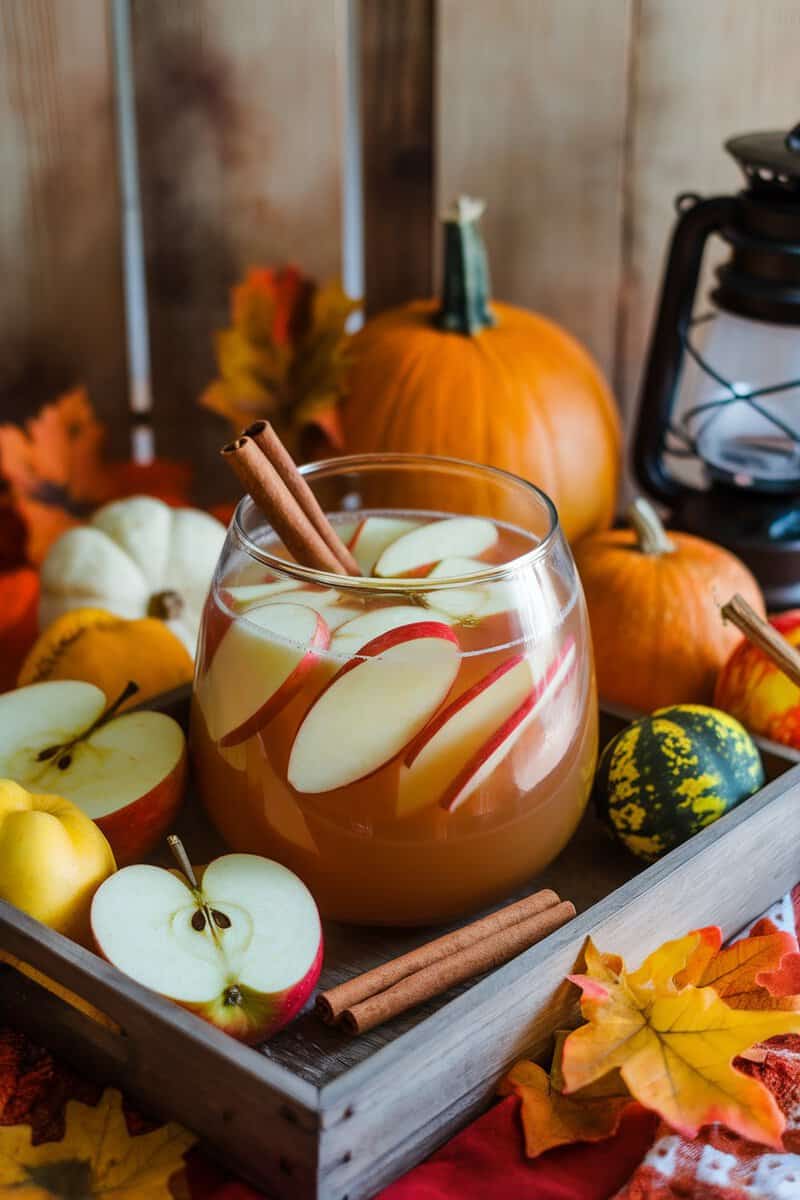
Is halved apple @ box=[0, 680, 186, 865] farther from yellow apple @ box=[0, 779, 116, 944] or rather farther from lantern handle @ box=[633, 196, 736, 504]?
lantern handle @ box=[633, 196, 736, 504]

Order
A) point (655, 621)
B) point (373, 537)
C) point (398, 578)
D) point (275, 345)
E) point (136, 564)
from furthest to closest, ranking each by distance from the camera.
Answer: point (275, 345)
point (136, 564)
point (655, 621)
point (373, 537)
point (398, 578)

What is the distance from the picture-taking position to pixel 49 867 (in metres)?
0.68

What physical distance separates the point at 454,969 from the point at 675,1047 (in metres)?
0.12

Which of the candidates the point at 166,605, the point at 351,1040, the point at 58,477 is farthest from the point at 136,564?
the point at 351,1040

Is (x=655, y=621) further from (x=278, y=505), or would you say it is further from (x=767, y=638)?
(x=278, y=505)

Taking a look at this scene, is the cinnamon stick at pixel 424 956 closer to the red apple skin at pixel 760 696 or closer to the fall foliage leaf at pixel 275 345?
the red apple skin at pixel 760 696

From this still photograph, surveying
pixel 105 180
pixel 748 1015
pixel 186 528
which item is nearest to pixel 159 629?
pixel 186 528

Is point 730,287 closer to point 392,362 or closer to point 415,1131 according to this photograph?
point 392,362

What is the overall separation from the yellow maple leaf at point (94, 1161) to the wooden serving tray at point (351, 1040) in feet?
0.05

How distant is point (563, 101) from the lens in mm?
1322

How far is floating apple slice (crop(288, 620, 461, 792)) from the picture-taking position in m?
0.67

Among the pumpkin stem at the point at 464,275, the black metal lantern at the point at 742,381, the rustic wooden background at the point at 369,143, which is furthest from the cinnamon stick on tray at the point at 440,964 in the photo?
the rustic wooden background at the point at 369,143

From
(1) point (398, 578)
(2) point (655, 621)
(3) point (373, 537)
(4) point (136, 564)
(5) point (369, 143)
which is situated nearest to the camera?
(1) point (398, 578)

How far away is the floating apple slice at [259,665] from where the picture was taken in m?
0.68
